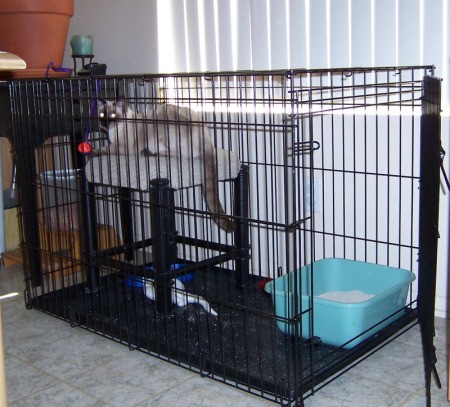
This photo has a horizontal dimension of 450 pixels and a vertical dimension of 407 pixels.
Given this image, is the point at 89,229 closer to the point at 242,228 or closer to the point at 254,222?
the point at 242,228

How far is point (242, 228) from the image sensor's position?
7.97ft

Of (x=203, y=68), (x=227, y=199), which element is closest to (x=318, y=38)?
(x=203, y=68)

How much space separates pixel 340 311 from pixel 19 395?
933mm

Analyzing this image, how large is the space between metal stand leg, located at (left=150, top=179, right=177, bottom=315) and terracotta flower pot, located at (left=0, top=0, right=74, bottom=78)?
99 cm

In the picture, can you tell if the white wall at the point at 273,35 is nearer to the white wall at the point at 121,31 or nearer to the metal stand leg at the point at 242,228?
the white wall at the point at 121,31

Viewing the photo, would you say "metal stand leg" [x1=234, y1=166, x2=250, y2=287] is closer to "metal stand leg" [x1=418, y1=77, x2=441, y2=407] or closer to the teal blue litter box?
the teal blue litter box

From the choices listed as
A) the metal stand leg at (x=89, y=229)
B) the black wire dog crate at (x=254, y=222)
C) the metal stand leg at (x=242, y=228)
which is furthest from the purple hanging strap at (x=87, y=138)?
→ the metal stand leg at (x=242, y=228)

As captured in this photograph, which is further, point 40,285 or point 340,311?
point 40,285

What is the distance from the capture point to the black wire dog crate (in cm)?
186

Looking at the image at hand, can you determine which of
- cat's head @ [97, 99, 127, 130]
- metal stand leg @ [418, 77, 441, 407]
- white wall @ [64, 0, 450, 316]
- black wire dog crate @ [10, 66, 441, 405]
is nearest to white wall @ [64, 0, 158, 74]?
white wall @ [64, 0, 450, 316]

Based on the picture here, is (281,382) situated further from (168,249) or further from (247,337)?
(168,249)

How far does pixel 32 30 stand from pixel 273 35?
104cm

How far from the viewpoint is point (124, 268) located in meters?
2.21

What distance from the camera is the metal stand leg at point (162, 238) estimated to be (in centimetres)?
213
